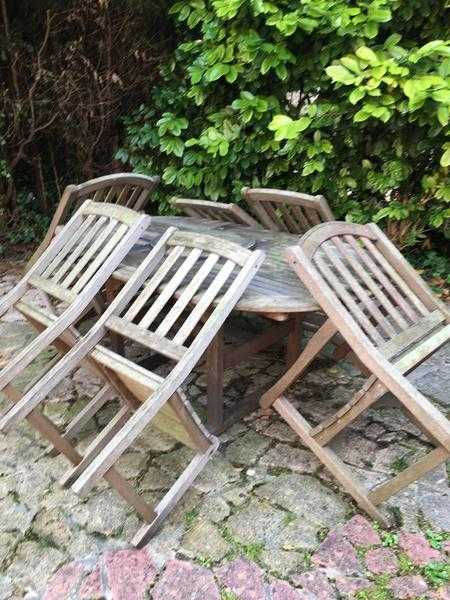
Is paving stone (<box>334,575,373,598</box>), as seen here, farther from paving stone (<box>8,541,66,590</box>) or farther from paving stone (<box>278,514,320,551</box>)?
paving stone (<box>8,541,66,590</box>)

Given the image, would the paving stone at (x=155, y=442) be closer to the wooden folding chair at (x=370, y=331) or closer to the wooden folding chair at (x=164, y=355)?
the wooden folding chair at (x=164, y=355)

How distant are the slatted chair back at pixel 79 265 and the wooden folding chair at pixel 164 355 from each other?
0.57 ft

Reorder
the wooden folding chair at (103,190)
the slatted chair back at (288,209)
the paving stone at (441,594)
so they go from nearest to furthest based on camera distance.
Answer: the paving stone at (441,594) → the slatted chair back at (288,209) → the wooden folding chair at (103,190)

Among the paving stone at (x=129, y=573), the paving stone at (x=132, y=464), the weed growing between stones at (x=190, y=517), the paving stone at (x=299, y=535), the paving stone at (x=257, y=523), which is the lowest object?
the paving stone at (x=299, y=535)

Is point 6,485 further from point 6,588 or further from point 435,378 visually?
point 435,378

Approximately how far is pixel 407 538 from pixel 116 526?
117 cm

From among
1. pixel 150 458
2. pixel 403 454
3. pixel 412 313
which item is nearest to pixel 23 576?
pixel 150 458

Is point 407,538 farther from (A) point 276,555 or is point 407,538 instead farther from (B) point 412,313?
(B) point 412,313

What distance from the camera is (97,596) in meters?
1.85

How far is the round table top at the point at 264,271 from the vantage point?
219cm

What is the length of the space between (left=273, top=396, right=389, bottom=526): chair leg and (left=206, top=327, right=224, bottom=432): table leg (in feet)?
1.11

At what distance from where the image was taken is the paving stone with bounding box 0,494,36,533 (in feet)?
7.06

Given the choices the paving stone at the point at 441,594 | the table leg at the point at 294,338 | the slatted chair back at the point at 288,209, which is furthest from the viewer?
the slatted chair back at the point at 288,209

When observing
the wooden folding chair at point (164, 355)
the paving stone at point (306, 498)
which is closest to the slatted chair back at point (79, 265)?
the wooden folding chair at point (164, 355)
